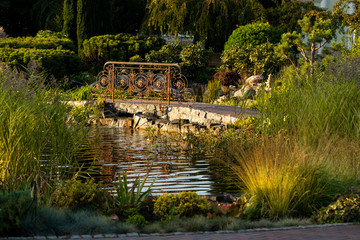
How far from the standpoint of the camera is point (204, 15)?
82.8 feet

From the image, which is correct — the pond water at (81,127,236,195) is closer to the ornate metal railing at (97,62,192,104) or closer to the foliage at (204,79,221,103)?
the ornate metal railing at (97,62,192,104)

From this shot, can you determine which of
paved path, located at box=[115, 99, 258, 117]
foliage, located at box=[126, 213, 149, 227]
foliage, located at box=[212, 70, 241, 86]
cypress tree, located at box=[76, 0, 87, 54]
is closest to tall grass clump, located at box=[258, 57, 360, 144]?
foliage, located at box=[126, 213, 149, 227]

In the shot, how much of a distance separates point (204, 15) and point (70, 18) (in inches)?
243

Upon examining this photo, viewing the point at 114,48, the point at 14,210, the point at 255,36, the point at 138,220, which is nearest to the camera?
the point at 14,210

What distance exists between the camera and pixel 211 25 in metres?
25.7

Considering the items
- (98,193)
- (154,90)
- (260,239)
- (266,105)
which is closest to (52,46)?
(154,90)

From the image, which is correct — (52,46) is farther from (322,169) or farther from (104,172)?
(322,169)

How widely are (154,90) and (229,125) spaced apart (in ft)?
16.1

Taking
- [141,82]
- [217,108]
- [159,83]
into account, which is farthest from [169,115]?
[141,82]

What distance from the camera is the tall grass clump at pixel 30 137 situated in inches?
256

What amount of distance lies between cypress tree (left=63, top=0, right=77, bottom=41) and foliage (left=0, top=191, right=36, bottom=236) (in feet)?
67.0

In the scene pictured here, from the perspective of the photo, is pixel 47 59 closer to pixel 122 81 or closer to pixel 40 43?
pixel 40 43

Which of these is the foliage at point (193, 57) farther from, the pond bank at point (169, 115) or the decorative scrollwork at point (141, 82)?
the pond bank at point (169, 115)

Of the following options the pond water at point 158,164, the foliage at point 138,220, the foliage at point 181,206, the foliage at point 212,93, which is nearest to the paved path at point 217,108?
the pond water at point 158,164
